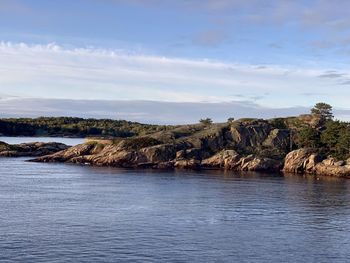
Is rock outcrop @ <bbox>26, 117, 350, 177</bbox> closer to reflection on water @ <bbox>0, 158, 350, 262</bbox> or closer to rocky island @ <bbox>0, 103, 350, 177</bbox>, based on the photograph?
rocky island @ <bbox>0, 103, 350, 177</bbox>

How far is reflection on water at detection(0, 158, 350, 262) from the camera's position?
54638mm

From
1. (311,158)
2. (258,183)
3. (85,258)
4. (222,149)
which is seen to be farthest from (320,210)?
(222,149)

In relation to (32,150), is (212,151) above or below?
above

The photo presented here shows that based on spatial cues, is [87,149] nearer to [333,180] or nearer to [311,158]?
[311,158]

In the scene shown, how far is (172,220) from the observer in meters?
70.5

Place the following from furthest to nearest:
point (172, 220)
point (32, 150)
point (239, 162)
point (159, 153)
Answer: point (32, 150), point (159, 153), point (239, 162), point (172, 220)

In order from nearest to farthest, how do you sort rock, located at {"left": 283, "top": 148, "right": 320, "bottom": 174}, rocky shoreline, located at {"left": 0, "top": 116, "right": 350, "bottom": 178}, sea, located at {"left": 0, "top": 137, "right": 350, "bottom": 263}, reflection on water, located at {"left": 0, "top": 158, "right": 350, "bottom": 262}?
sea, located at {"left": 0, "top": 137, "right": 350, "bottom": 263}, reflection on water, located at {"left": 0, "top": 158, "right": 350, "bottom": 262}, rock, located at {"left": 283, "top": 148, "right": 320, "bottom": 174}, rocky shoreline, located at {"left": 0, "top": 116, "right": 350, "bottom": 178}

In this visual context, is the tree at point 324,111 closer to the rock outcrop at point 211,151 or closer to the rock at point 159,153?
the rock outcrop at point 211,151

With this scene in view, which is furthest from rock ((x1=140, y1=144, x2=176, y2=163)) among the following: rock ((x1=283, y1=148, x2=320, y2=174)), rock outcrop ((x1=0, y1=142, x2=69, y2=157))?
rock outcrop ((x1=0, y1=142, x2=69, y2=157))

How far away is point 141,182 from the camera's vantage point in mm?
114062

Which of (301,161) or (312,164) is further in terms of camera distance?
(301,161)

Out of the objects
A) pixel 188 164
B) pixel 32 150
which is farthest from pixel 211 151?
pixel 32 150

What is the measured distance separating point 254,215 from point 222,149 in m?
85.7

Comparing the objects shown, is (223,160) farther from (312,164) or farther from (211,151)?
(312,164)
